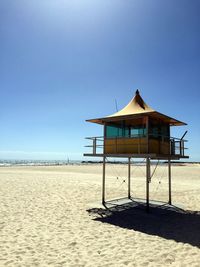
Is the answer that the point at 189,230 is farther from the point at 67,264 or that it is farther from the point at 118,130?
the point at 118,130

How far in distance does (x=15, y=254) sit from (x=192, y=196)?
46.0 feet

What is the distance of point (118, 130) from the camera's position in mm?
15648

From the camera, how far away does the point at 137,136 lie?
14445 millimetres

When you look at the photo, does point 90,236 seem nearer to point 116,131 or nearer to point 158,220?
point 158,220

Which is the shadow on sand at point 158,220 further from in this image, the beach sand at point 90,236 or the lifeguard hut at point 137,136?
the lifeguard hut at point 137,136

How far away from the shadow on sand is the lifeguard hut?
1.80 metres

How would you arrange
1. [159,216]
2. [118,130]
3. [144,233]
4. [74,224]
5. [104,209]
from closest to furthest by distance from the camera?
[144,233] → [74,224] → [159,216] → [104,209] → [118,130]

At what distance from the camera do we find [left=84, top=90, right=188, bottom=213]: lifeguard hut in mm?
14039

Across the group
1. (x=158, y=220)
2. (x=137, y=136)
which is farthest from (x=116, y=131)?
(x=158, y=220)

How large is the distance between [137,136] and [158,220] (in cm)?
444

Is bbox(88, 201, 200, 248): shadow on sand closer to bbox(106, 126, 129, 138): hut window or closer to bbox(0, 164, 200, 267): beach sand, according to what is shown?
bbox(0, 164, 200, 267): beach sand

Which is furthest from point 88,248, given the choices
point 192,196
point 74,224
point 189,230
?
point 192,196

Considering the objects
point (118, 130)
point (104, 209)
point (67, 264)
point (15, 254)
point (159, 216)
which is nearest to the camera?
point (67, 264)

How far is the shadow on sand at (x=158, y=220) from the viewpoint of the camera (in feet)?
32.3
